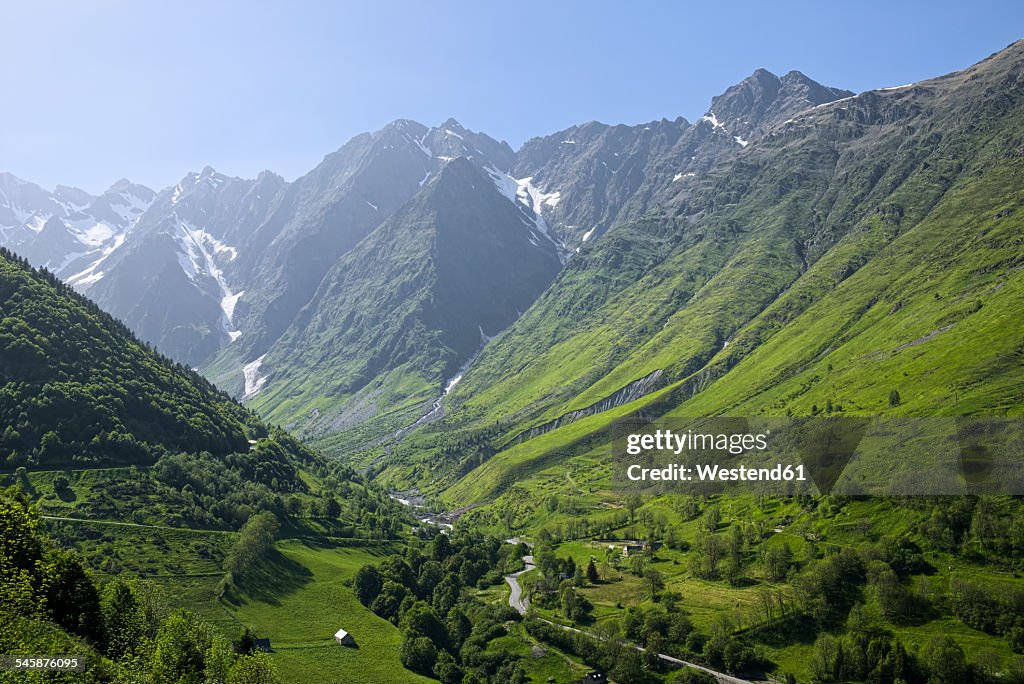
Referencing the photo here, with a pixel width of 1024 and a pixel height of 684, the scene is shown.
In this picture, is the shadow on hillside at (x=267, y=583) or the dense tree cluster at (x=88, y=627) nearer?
the dense tree cluster at (x=88, y=627)

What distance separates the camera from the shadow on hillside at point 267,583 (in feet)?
582

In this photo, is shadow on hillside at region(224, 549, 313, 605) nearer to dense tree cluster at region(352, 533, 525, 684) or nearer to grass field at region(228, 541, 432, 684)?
grass field at region(228, 541, 432, 684)

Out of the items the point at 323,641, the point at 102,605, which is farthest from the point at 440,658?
the point at 102,605

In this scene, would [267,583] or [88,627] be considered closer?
[88,627]

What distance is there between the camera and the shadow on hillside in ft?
582

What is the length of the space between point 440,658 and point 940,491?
157 meters

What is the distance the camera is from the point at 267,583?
611 ft

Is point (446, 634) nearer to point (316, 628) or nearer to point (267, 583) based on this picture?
point (316, 628)

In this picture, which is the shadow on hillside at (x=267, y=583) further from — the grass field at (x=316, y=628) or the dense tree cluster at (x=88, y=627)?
the dense tree cluster at (x=88, y=627)

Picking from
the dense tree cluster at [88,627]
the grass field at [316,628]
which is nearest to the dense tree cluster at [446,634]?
the grass field at [316,628]

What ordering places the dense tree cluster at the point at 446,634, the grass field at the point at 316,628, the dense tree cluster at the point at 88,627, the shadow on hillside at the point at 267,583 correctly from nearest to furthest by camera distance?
1. the dense tree cluster at the point at 88,627
2. the grass field at the point at 316,628
3. the dense tree cluster at the point at 446,634
4. the shadow on hillside at the point at 267,583

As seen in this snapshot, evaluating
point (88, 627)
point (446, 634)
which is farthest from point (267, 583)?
point (88, 627)

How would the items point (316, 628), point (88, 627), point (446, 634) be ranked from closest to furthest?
point (88, 627) → point (316, 628) → point (446, 634)

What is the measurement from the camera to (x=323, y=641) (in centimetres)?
16588
